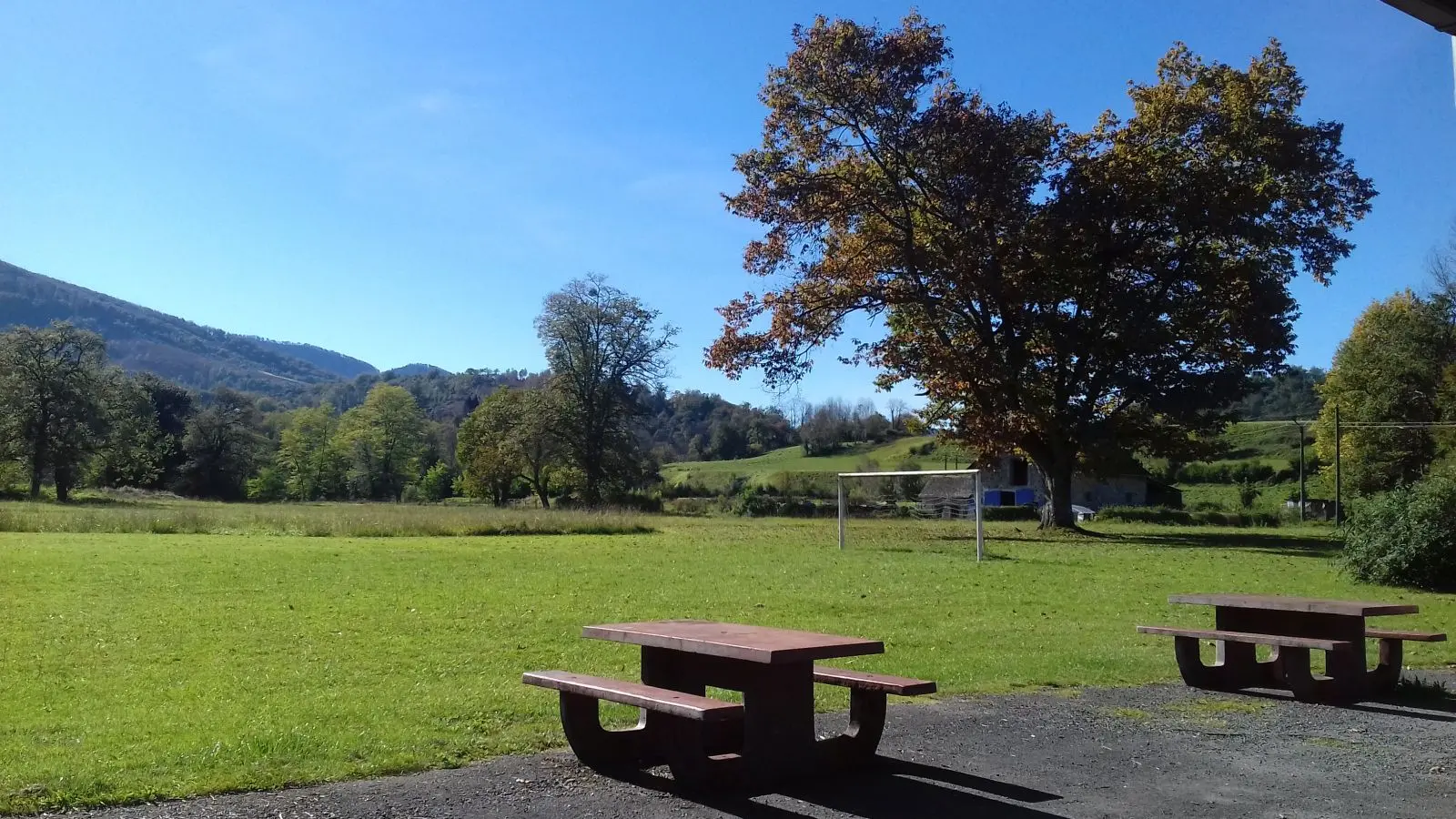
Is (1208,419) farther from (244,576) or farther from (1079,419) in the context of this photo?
(244,576)

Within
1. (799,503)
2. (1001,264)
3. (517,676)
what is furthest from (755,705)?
(799,503)

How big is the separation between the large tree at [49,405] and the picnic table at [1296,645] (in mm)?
77188

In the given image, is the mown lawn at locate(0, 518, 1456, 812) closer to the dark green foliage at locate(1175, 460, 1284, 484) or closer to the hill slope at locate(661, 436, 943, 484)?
the hill slope at locate(661, 436, 943, 484)

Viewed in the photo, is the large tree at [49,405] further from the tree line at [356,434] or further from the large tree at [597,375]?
the large tree at [597,375]

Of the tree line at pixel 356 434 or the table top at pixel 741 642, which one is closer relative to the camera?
the table top at pixel 741 642

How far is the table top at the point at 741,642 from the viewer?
5.16 metres

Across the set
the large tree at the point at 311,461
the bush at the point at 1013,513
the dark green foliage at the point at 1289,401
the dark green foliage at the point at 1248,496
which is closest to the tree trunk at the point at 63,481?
the large tree at the point at 311,461

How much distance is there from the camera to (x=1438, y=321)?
59.2 meters

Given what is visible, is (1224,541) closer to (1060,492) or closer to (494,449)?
(1060,492)

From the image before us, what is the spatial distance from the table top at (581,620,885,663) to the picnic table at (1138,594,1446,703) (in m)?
4.11

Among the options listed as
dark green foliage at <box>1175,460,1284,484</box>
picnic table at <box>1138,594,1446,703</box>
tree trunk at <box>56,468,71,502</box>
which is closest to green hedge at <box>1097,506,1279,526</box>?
dark green foliage at <box>1175,460,1284,484</box>

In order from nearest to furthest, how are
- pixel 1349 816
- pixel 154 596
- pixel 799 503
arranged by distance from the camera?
pixel 1349 816 < pixel 154 596 < pixel 799 503

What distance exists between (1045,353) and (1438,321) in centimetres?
3795

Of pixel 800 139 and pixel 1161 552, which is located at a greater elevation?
pixel 800 139
